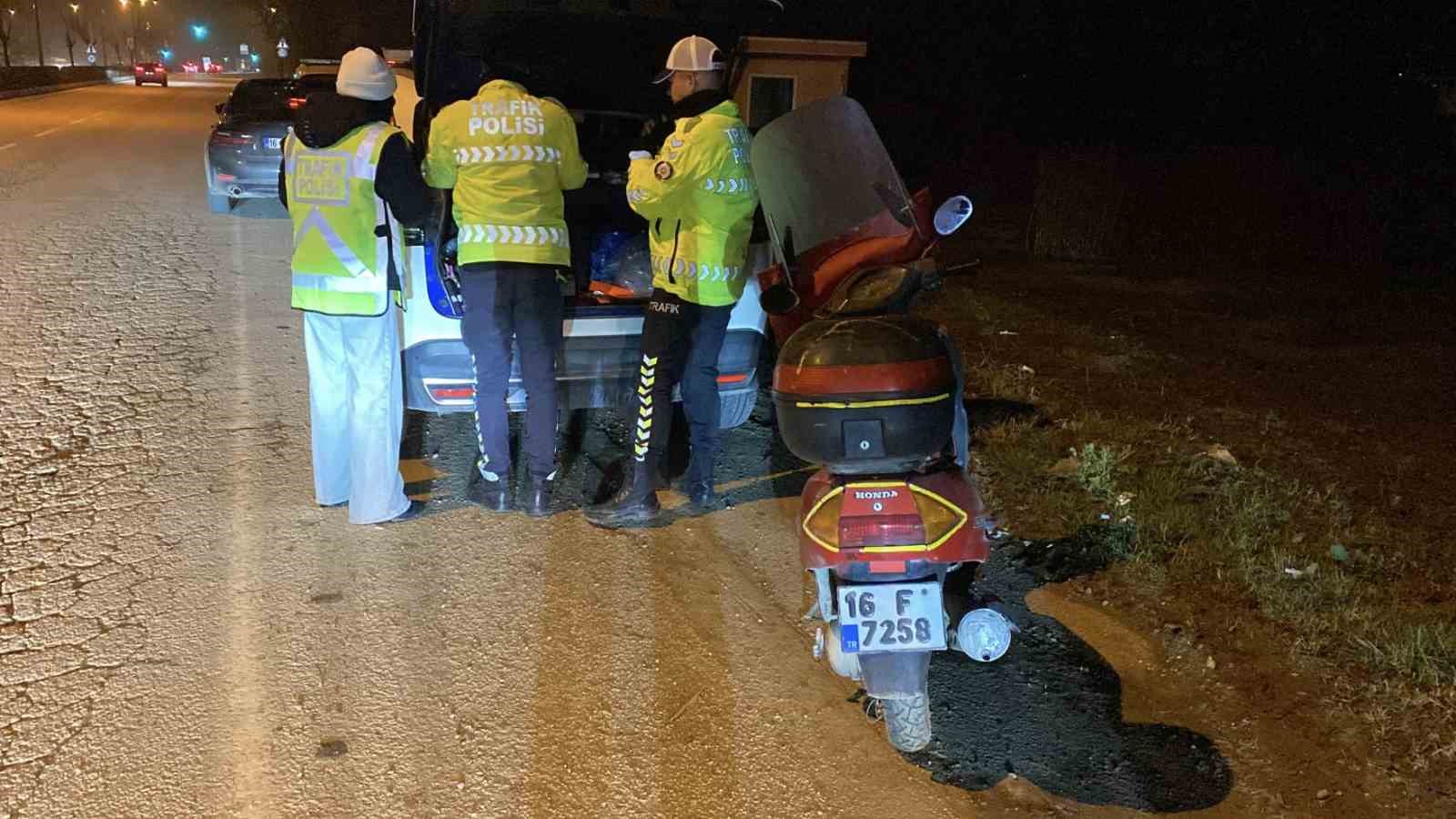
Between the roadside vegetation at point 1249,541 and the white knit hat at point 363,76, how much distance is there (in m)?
3.32

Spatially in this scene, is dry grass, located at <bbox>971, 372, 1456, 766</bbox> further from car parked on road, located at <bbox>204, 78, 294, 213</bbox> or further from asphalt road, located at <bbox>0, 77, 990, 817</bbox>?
car parked on road, located at <bbox>204, 78, 294, 213</bbox>

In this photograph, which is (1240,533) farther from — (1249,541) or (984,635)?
(984,635)

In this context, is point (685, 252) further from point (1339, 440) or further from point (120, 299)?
point (120, 299)

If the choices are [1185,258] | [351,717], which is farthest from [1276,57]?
[351,717]

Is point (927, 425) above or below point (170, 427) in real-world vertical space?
above

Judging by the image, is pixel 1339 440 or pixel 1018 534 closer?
pixel 1018 534

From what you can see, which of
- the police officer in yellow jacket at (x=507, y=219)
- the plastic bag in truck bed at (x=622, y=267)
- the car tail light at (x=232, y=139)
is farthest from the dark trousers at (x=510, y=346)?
the car tail light at (x=232, y=139)

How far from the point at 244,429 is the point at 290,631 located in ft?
7.44

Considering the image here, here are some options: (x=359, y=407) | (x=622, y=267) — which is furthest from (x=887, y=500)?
(x=622, y=267)

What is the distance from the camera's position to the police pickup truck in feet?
15.5

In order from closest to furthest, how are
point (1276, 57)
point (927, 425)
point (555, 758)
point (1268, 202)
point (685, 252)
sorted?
point (927, 425) < point (555, 758) < point (685, 252) < point (1268, 202) < point (1276, 57)

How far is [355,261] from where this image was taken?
4391 millimetres

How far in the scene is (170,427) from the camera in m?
5.68

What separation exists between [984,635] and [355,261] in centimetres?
288
